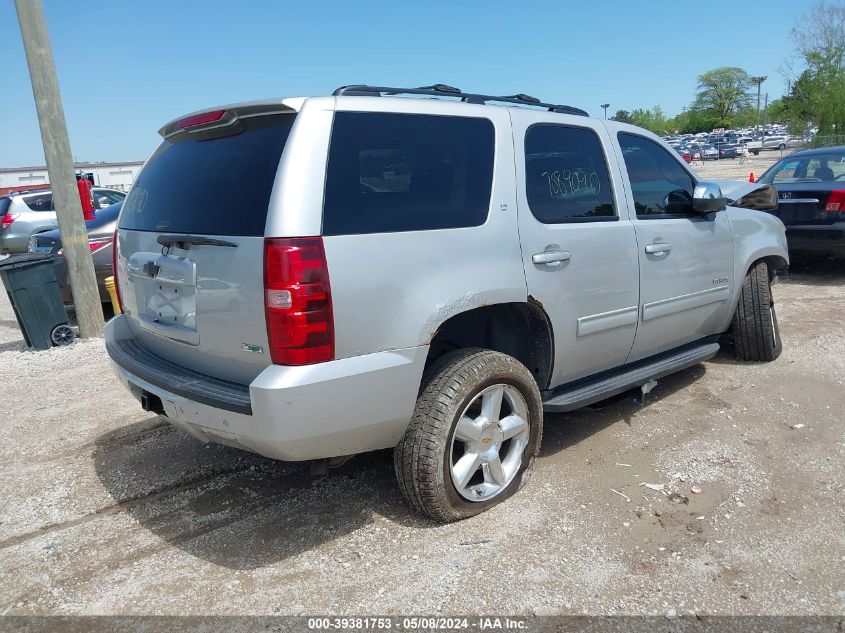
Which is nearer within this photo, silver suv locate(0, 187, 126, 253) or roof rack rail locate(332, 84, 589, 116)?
roof rack rail locate(332, 84, 589, 116)

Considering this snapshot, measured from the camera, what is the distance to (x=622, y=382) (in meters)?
3.78

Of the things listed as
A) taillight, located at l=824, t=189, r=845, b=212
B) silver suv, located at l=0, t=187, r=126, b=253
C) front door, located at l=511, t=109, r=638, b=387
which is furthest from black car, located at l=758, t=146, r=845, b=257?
silver suv, located at l=0, t=187, r=126, b=253

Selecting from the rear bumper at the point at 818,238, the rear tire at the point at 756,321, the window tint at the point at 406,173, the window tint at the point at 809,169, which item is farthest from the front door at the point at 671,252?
the window tint at the point at 809,169

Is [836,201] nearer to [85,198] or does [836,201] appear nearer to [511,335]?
[511,335]

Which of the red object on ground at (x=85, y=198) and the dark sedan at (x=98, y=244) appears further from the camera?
the dark sedan at (x=98, y=244)

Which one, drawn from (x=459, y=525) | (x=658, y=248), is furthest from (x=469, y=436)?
(x=658, y=248)

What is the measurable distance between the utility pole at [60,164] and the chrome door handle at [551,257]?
5.73m

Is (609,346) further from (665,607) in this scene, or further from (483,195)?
(665,607)

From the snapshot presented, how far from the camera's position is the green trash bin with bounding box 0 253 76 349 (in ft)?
21.7

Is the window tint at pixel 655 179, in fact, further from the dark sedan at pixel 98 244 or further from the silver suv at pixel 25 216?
the silver suv at pixel 25 216

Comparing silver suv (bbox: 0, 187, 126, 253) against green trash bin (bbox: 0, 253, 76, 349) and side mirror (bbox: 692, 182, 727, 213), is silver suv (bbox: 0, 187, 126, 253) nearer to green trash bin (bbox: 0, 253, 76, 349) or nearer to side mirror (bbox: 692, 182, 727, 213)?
green trash bin (bbox: 0, 253, 76, 349)

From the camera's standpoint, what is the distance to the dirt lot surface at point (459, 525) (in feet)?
8.50

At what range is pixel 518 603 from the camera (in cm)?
252

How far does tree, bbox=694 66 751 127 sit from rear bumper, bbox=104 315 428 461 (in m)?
116
